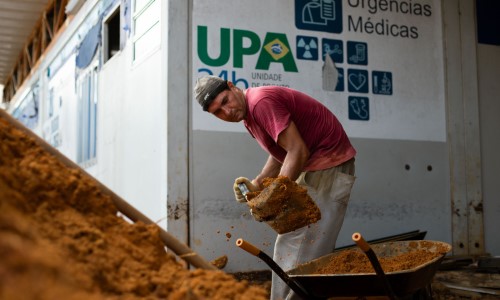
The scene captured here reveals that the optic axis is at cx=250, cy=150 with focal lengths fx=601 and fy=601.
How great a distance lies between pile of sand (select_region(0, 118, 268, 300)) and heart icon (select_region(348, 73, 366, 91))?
4.22 m

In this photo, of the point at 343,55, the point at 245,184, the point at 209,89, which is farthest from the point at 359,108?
the point at 209,89

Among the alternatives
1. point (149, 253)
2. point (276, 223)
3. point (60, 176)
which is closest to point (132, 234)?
point (149, 253)

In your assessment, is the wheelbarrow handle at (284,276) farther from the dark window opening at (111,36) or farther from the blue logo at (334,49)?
the dark window opening at (111,36)

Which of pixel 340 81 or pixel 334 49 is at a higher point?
pixel 334 49

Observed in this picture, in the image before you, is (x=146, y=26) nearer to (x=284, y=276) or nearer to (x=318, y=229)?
(x=318, y=229)

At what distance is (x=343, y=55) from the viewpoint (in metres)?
5.80

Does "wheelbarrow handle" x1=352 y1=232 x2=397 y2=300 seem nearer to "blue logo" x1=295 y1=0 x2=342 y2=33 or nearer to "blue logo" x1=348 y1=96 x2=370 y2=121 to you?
"blue logo" x1=348 y1=96 x2=370 y2=121

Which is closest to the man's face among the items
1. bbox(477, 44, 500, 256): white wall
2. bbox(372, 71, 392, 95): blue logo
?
bbox(372, 71, 392, 95): blue logo

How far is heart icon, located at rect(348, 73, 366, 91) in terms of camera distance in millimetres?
5840

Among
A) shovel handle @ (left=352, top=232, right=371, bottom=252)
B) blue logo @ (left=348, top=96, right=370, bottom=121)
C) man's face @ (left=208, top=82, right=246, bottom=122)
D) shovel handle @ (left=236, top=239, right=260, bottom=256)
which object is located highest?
blue logo @ (left=348, top=96, right=370, bottom=121)

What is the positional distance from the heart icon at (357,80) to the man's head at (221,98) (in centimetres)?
249

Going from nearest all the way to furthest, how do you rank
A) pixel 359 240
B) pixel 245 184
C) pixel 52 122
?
1. pixel 359 240
2. pixel 245 184
3. pixel 52 122

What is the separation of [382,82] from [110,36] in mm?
3466

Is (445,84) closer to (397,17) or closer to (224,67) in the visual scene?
(397,17)
